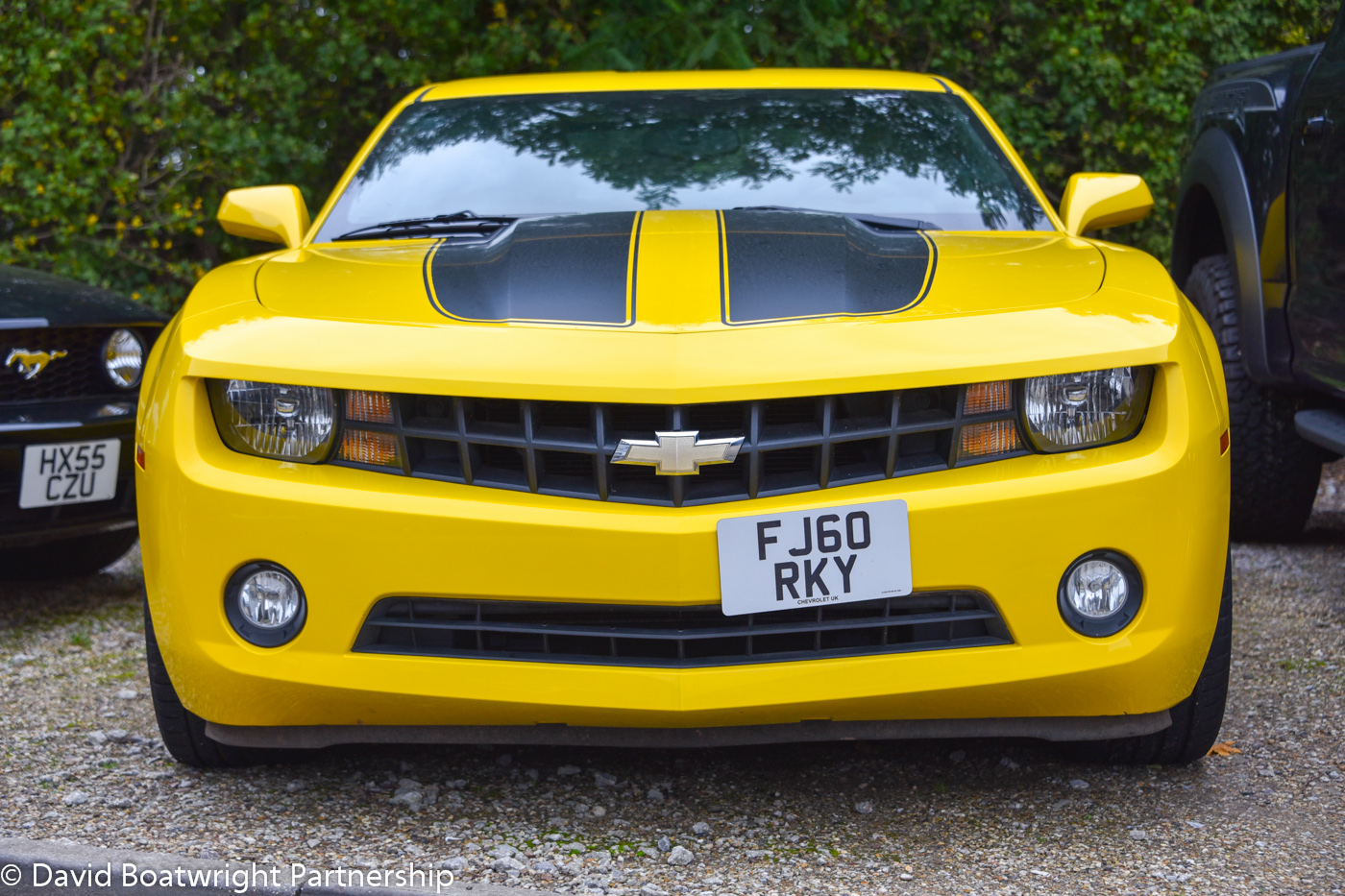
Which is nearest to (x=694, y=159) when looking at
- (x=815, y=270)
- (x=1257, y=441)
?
(x=815, y=270)

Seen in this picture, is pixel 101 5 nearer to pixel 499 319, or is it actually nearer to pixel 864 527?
pixel 499 319

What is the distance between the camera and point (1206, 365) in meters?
2.19

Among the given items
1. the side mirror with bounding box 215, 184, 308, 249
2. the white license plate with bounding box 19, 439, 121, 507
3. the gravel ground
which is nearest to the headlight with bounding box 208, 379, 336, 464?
the gravel ground

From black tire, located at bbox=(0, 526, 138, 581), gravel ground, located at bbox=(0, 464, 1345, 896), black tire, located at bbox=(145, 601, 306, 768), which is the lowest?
black tire, located at bbox=(0, 526, 138, 581)

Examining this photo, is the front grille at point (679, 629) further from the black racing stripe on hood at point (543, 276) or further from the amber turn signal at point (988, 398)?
the black racing stripe on hood at point (543, 276)

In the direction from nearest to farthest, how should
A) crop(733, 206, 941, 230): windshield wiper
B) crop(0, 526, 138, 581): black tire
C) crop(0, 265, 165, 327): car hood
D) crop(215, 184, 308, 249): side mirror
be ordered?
1. crop(733, 206, 941, 230): windshield wiper
2. crop(215, 184, 308, 249): side mirror
3. crop(0, 265, 165, 327): car hood
4. crop(0, 526, 138, 581): black tire

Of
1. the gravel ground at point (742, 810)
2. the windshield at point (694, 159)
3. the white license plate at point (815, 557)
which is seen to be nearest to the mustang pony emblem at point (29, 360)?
the gravel ground at point (742, 810)

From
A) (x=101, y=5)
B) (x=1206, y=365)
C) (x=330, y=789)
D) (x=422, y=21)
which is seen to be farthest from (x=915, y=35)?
(x=330, y=789)

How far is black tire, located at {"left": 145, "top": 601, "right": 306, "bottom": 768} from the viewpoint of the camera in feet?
7.72

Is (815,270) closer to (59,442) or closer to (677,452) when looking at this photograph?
(677,452)

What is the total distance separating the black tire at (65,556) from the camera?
406 centimetres

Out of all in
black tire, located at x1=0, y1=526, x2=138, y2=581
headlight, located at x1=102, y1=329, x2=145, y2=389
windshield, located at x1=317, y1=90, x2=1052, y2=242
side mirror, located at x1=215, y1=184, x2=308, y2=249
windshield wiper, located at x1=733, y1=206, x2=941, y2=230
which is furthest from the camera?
black tire, located at x1=0, y1=526, x2=138, y2=581

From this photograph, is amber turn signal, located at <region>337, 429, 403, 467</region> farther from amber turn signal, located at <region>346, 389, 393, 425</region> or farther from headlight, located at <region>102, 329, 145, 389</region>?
headlight, located at <region>102, 329, 145, 389</region>

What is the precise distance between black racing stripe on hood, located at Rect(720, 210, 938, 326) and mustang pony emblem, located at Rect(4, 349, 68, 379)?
2.07m
